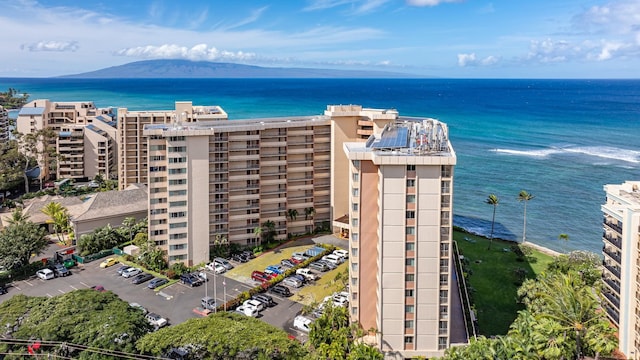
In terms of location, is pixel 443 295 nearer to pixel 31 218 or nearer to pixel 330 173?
pixel 330 173

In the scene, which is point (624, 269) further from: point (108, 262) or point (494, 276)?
point (108, 262)

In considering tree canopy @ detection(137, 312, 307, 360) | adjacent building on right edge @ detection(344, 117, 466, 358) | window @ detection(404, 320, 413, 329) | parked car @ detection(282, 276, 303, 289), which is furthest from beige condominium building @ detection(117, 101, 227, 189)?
window @ detection(404, 320, 413, 329)

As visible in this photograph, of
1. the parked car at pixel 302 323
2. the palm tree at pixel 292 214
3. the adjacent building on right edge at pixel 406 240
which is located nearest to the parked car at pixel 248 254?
the palm tree at pixel 292 214

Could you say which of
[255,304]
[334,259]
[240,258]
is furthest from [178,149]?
[334,259]

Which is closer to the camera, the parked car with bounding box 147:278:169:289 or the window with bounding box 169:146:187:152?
the parked car with bounding box 147:278:169:289

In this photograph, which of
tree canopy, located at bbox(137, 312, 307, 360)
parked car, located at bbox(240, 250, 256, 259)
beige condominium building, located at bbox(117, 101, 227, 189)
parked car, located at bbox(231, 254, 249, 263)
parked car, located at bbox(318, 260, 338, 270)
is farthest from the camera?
beige condominium building, located at bbox(117, 101, 227, 189)

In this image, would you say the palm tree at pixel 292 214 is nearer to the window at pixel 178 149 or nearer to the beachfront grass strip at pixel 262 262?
the beachfront grass strip at pixel 262 262

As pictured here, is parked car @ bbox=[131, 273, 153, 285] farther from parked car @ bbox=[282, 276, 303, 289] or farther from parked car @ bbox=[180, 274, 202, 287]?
parked car @ bbox=[282, 276, 303, 289]
